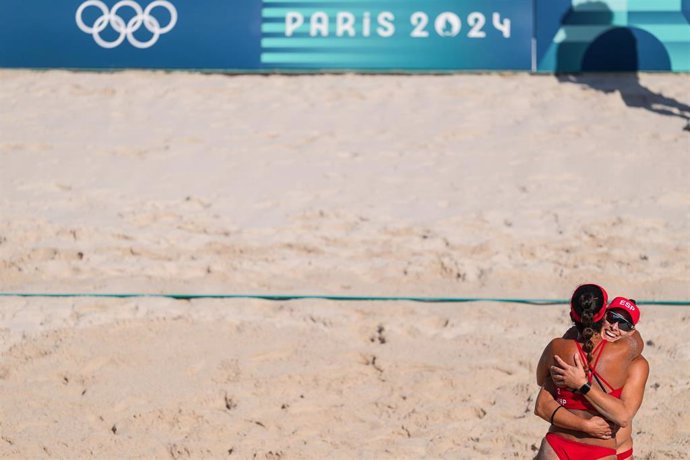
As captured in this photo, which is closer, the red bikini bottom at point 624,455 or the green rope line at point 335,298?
the red bikini bottom at point 624,455

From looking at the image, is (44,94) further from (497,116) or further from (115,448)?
(115,448)

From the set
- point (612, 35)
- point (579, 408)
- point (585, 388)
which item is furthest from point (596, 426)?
point (612, 35)

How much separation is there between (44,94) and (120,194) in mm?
2589

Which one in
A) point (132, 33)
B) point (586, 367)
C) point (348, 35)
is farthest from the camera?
point (132, 33)

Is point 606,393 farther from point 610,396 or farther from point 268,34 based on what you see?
point 268,34

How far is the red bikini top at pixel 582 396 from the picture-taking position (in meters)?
3.96

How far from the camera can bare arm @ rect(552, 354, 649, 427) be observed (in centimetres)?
391

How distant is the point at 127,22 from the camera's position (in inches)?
463

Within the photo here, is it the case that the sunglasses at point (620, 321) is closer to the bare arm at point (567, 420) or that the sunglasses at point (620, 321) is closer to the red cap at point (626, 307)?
the red cap at point (626, 307)

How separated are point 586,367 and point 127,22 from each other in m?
8.85

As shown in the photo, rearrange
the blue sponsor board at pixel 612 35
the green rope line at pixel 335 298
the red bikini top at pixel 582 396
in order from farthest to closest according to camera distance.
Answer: the blue sponsor board at pixel 612 35, the green rope line at pixel 335 298, the red bikini top at pixel 582 396

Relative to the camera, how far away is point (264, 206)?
30.0 ft

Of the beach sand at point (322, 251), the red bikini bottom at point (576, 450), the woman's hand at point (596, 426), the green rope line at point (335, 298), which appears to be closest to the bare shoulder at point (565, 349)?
the woman's hand at point (596, 426)

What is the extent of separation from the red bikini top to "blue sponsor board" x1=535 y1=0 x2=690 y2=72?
8026 millimetres
